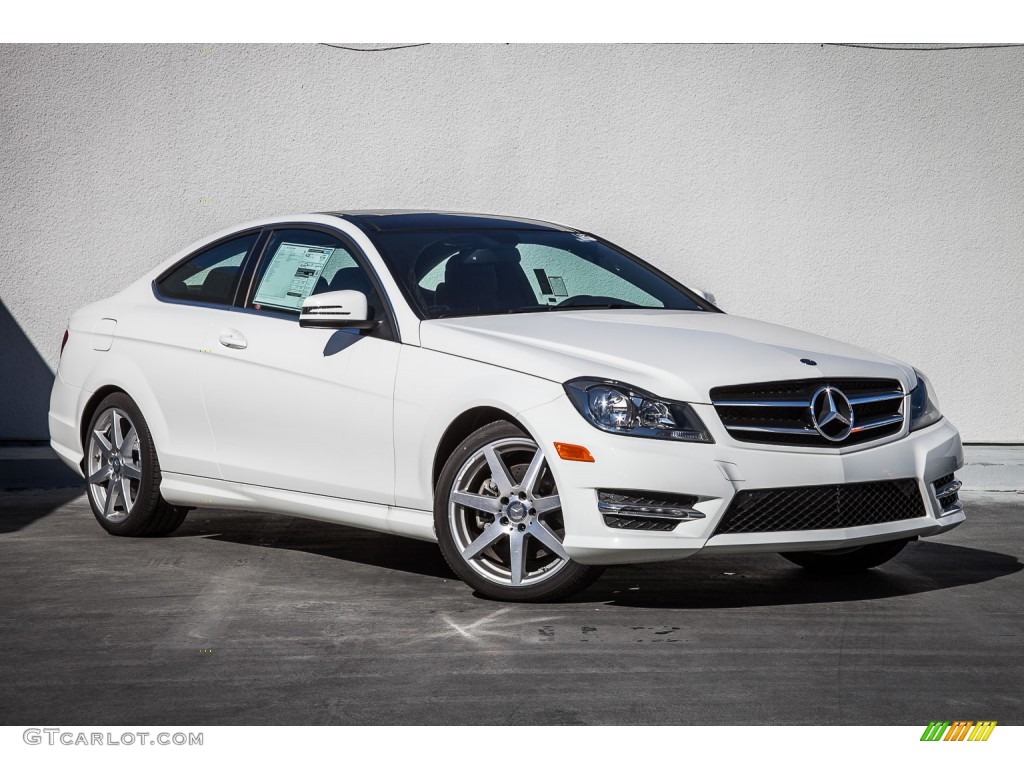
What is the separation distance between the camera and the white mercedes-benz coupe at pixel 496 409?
5.21 metres

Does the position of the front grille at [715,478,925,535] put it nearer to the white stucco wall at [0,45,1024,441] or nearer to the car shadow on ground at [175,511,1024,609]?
the car shadow on ground at [175,511,1024,609]

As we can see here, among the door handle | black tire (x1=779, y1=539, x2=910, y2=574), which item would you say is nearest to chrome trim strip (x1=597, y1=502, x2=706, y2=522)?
black tire (x1=779, y1=539, x2=910, y2=574)

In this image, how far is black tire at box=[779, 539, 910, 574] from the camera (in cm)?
629

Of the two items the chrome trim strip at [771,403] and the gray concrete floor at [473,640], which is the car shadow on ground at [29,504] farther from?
the chrome trim strip at [771,403]

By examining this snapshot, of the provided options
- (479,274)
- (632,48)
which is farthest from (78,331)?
(632,48)

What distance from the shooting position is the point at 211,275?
718 cm

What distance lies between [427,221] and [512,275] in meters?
0.61

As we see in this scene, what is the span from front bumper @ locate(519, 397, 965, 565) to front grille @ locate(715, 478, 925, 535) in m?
0.03

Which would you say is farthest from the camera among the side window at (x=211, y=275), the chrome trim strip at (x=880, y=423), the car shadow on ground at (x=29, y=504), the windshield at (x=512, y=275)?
the car shadow on ground at (x=29, y=504)

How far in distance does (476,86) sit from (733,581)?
5.21 metres

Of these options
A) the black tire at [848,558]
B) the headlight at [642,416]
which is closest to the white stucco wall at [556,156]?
the black tire at [848,558]

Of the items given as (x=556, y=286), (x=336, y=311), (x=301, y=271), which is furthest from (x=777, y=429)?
(x=301, y=271)

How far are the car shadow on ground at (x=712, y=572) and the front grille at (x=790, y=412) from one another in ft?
2.56
